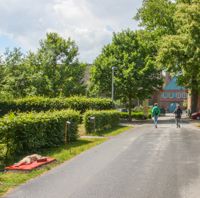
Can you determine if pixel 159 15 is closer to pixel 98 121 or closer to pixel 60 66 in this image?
pixel 60 66

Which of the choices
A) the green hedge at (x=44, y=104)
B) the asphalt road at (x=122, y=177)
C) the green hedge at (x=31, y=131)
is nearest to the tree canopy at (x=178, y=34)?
the green hedge at (x=44, y=104)

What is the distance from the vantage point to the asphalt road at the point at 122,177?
8258 millimetres

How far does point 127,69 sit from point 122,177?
38165mm

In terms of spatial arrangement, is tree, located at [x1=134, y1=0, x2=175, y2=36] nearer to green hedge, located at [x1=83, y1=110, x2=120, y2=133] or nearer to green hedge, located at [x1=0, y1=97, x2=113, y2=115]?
green hedge, located at [x1=0, y1=97, x2=113, y2=115]

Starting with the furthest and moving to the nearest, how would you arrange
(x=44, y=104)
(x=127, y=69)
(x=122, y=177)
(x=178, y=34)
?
1. (x=127, y=69)
2. (x=178, y=34)
3. (x=44, y=104)
4. (x=122, y=177)

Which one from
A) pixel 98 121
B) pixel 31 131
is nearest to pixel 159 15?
pixel 98 121

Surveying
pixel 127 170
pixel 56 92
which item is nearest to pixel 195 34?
pixel 127 170

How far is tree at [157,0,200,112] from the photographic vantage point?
106ft

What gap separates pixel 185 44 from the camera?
1363 inches

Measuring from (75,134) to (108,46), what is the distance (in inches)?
1248

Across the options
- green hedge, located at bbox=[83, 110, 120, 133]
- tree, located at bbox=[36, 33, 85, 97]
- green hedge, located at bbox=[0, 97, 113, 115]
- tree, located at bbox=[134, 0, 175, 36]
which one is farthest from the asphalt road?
tree, located at bbox=[36, 33, 85, 97]

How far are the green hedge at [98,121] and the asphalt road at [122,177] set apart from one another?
31.6 feet

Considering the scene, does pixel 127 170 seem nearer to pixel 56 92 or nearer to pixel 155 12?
pixel 155 12

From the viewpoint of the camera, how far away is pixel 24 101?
40.5m
